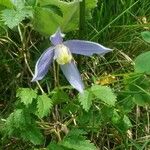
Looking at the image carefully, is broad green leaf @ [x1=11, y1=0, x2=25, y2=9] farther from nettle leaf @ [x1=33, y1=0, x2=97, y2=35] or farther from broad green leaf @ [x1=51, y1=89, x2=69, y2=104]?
broad green leaf @ [x1=51, y1=89, x2=69, y2=104]

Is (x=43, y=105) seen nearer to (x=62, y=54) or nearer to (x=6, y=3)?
(x=62, y=54)

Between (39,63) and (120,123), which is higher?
(39,63)

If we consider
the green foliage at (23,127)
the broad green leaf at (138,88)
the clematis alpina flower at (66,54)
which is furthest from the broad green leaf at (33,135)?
the broad green leaf at (138,88)

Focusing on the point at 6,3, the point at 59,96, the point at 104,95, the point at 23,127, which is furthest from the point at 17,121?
the point at 6,3

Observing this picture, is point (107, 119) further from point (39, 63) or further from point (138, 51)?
point (138, 51)

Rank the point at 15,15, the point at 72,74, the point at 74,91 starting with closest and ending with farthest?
1. the point at 15,15
2. the point at 72,74
3. the point at 74,91

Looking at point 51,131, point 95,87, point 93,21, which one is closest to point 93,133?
point 51,131
